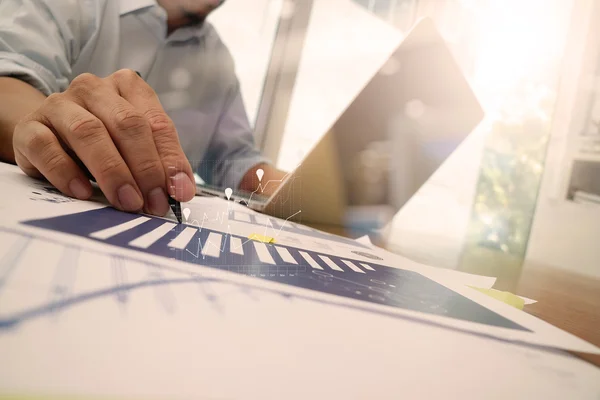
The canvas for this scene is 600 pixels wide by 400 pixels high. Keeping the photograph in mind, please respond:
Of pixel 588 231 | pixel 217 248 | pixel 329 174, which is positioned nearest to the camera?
pixel 217 248

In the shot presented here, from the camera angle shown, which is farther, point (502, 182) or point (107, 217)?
point (502, 182)

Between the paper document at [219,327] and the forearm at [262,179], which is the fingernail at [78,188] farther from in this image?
the forearm at [262,179]

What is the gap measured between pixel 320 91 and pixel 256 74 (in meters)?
0.32

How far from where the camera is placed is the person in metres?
0.24

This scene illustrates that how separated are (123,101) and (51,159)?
66 millimetres

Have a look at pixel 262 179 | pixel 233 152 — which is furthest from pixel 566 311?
pixel 233 152

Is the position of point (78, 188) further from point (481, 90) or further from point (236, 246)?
point (481, 90)

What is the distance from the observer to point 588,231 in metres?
1.12

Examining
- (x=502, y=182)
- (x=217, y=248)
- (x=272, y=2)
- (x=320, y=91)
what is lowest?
(x=217, y=248)

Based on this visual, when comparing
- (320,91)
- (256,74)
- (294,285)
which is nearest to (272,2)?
(256,74)

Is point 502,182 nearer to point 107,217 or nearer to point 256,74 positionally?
Result: point 256,74

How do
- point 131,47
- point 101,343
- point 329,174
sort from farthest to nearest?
point 131,47 → point 329,174 → point 101,343

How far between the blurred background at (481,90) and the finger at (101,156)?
4.09 ft

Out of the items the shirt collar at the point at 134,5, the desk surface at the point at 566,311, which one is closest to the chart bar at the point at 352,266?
the desk surface at the point at 566,311
